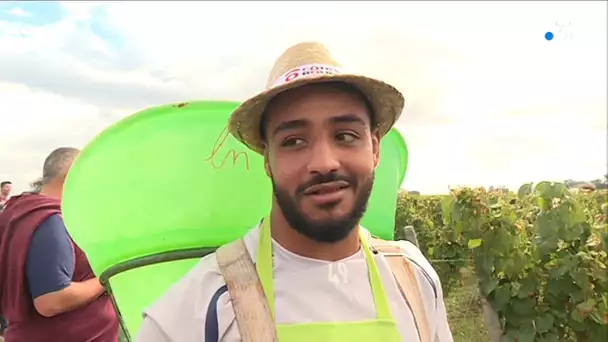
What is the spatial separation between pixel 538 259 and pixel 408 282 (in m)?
2.19

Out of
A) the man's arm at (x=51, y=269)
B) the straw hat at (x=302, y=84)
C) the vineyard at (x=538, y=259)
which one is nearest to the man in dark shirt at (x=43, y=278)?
the man's arm at (x=51, y=269)

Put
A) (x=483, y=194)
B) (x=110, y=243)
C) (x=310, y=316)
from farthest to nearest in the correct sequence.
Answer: (x=483, y=194)
(x=110, y=243)
(x=310, y=316)

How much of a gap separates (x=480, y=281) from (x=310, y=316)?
2545mm

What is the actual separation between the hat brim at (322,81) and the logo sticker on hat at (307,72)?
0.05 ft

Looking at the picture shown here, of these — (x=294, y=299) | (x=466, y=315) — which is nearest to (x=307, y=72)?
(x=294, y=299)

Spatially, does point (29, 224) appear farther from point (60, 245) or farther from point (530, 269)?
point (530, 269)

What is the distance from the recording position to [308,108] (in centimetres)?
138

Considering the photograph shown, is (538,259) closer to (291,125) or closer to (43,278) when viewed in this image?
(43,278)

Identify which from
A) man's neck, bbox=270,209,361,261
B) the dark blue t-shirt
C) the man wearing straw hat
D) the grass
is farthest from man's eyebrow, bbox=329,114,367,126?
the grass

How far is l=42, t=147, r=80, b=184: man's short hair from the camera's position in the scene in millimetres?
2738

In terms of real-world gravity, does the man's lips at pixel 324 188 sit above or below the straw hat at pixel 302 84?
below

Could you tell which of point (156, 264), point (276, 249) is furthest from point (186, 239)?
point (276, 249)

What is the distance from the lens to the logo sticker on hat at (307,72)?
4.56 ft

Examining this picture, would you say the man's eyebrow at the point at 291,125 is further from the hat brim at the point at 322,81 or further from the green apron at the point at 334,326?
the green apron at the point at 334,326
